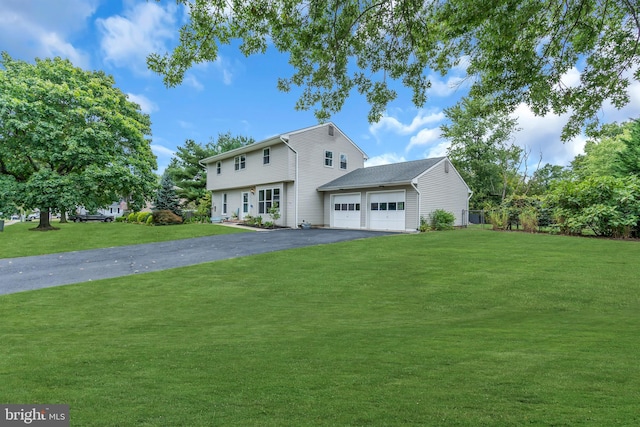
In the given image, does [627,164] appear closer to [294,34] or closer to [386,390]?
[294,34]

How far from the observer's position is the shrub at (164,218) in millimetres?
24142

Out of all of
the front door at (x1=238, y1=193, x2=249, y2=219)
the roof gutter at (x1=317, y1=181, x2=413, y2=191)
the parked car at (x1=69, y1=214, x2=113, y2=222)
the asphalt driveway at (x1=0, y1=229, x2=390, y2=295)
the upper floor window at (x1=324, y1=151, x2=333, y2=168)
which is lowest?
the asphalt driveway at (x1=0, y1=229, x2=390, y2=295)

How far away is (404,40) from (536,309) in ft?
19.7

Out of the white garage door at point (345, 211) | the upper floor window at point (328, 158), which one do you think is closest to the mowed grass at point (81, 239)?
the white garage door at point (345, 211)

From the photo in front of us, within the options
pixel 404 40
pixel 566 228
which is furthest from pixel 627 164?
pixel 404 40

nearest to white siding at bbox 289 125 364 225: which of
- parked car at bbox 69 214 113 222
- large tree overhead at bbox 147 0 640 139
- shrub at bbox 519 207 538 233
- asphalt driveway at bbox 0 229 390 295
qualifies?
asphalt driveway at bbox 0 229 390 295

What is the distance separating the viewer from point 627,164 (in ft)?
53.1

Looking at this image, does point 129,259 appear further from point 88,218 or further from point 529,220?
point 88,218

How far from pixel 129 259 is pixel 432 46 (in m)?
11.9

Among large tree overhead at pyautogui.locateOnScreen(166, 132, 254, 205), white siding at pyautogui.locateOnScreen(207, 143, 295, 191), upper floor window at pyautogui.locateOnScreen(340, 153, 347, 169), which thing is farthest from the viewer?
large tree overhead at pyautogui.locateOnScreen(166, 132, 254, 205)

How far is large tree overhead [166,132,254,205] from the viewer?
37.6 meters

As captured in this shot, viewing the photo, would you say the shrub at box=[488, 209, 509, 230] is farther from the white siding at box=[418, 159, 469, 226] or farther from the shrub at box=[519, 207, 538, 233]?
the white siding at box=[418, 159, 469, 226]

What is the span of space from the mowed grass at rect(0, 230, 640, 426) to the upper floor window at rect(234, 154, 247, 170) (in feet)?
56.6

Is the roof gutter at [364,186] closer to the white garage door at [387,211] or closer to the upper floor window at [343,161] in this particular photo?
the white garage door at [387,211]
